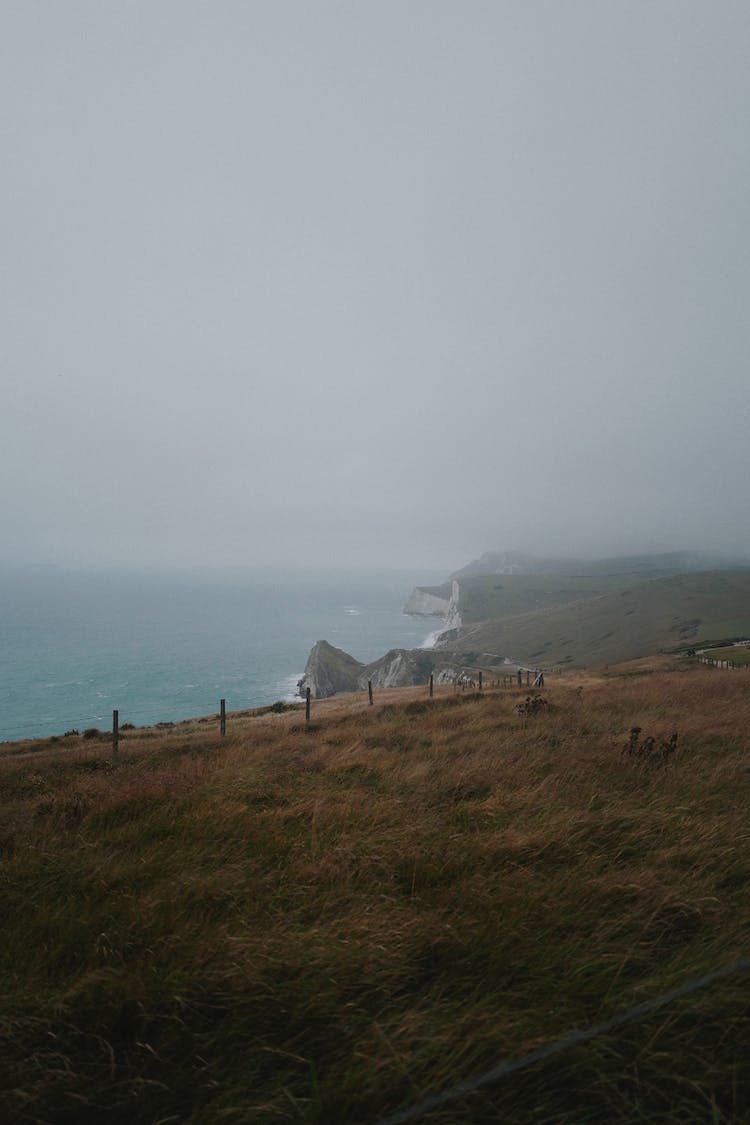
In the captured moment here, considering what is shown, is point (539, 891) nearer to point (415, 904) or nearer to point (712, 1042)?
point (415, 904)

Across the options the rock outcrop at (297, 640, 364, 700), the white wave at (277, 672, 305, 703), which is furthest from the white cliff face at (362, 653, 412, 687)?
the white wave at (277, 672, 305, 703)

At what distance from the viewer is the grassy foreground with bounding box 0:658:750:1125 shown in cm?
213

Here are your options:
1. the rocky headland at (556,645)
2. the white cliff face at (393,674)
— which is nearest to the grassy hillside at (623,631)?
the rocky headland at (556,645)

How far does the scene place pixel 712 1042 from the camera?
2.35 m

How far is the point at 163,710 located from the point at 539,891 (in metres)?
84.1

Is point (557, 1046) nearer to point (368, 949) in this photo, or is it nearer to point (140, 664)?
point (368, 949)

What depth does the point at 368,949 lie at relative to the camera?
291 cm

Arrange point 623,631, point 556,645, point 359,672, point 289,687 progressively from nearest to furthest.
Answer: point 289,687
point 359,672
point 623,631
point 556,645

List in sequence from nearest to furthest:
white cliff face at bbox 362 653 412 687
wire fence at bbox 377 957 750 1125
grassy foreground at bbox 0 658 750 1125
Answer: wire fence at bbox 377 957 750 1125
grassy foreground at bbox 0 658 750 1125
white cliff face at bbox 362 653 412 687

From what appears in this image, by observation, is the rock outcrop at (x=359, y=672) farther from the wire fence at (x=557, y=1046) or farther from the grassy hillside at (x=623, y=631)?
the wire fence at (x=557, y=1046)

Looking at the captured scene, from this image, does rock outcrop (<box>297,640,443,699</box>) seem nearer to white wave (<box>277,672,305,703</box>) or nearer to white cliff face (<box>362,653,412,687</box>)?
white cliff face (<box>362,653,412,687</box>)

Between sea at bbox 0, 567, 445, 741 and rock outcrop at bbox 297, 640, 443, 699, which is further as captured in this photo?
rock outcrop at bbox 297, 640, 443, 699

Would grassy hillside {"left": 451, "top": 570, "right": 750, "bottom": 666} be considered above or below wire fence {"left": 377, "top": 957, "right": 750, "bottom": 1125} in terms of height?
below

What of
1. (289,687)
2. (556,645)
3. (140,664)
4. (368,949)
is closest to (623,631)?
(556,645)
